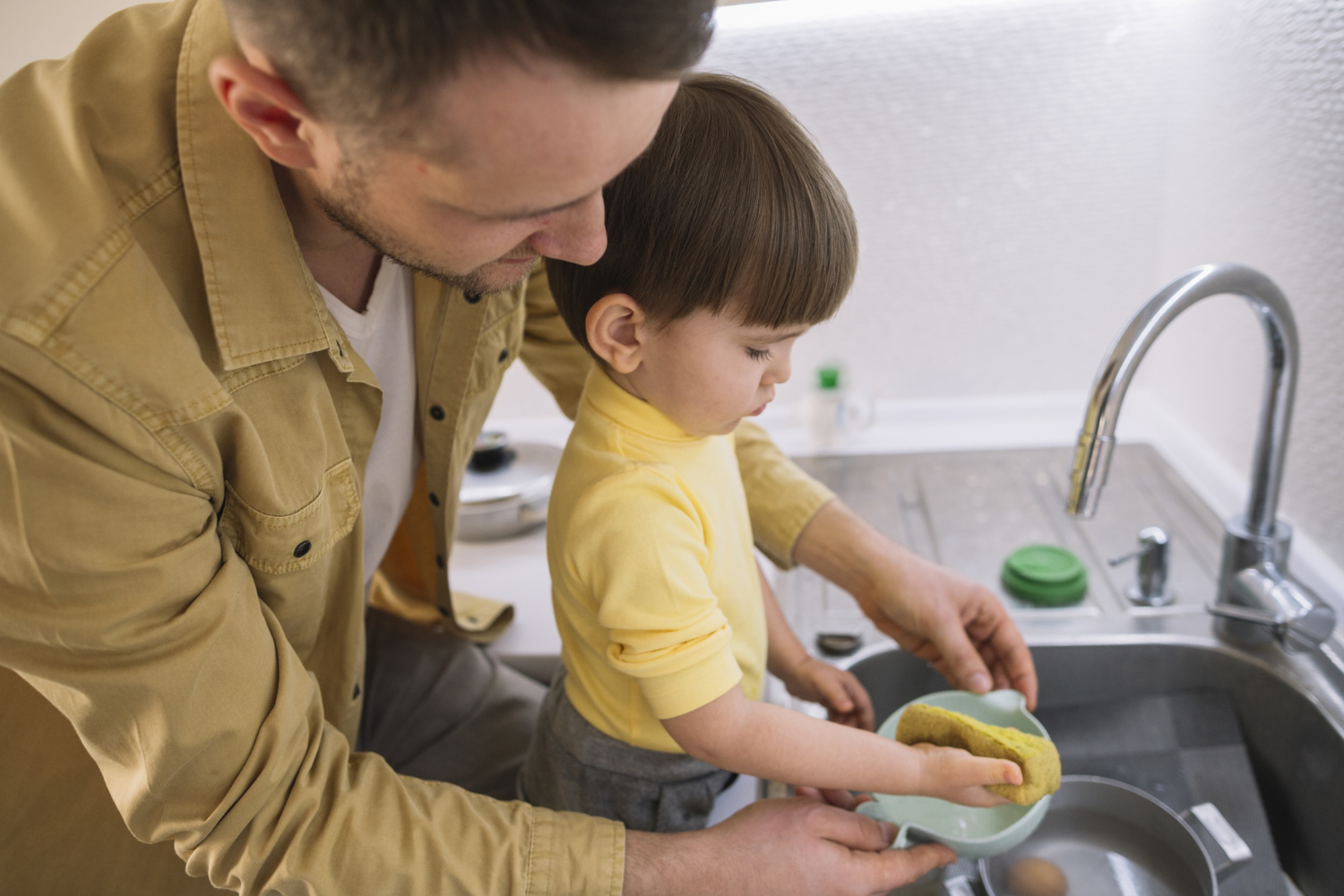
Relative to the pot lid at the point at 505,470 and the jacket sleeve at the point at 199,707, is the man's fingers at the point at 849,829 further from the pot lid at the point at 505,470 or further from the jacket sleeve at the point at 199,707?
the pot lid at the point at 505,470

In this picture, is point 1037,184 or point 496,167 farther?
point 1037,184

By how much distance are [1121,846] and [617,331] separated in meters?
0.72

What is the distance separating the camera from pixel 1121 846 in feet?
3.14

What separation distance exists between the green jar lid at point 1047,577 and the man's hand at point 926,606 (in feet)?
0.70

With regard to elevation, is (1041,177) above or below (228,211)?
below

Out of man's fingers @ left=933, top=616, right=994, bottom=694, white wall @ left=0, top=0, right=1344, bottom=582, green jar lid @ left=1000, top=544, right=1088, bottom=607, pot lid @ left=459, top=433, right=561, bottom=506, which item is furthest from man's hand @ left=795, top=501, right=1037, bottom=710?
pot lid @ left=459, top=433, right=561, bottom=506

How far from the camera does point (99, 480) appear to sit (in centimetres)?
63

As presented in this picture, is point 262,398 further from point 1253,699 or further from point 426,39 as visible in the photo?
point 1253,699

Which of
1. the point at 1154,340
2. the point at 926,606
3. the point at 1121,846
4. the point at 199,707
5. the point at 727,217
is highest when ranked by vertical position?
the point at 727,217

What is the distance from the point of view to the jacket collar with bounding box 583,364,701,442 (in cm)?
81

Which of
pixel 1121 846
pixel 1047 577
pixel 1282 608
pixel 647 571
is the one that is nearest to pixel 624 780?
pixel 647 571

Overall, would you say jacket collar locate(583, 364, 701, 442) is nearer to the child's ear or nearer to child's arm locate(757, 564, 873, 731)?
the child's ear

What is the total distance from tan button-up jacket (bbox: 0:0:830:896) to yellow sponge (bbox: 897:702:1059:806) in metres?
0.29

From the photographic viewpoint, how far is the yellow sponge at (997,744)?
0.78m
